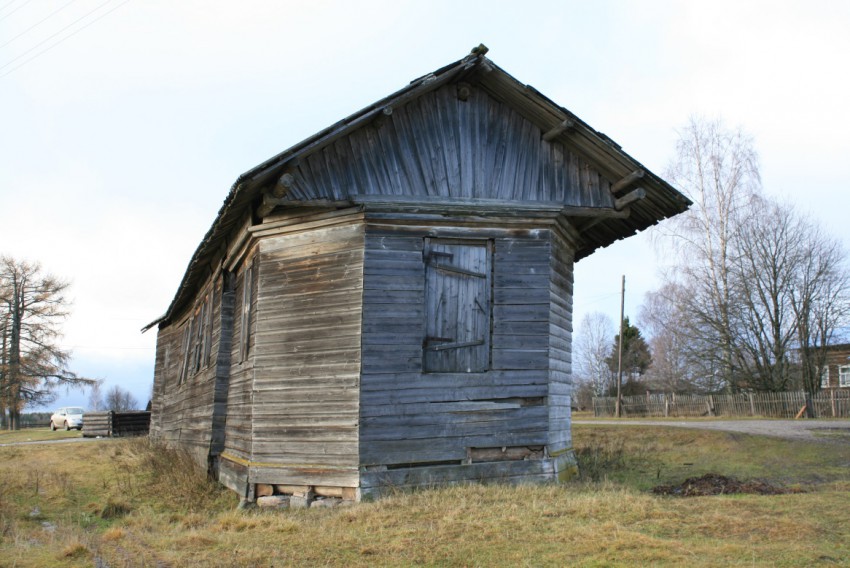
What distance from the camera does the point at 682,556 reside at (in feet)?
20.3

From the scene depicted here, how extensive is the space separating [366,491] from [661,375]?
5231 cm

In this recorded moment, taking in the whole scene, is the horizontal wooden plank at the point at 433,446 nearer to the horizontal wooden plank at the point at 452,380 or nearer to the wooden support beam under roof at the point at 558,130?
the horizontal wooden plank at the point at 452,380

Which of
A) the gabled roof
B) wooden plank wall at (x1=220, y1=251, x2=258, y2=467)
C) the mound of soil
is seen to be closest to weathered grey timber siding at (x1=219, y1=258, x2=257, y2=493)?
wooden plank wall at (x1=220, y1=251, x2=258, y2=467)

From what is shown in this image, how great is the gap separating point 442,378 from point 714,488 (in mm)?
4135

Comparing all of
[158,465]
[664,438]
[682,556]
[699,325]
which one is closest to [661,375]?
[699,325]

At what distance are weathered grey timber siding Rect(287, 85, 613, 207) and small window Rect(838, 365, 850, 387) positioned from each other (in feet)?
129

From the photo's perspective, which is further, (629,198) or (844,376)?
(844,376)

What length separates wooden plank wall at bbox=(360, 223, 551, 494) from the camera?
32.7 ft

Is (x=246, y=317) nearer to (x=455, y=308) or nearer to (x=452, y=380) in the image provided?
(x=455, y=308)

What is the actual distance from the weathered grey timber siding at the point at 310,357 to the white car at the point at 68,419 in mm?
35383

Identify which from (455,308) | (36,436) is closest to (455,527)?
(455,308)

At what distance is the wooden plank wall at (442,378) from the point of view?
32.7 feet

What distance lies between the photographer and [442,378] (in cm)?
1019

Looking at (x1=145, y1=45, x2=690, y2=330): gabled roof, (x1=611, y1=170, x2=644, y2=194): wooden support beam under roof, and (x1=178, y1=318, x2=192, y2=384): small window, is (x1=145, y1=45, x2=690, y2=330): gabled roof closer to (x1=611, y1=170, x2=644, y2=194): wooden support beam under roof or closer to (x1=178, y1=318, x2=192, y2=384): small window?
(x1=611, y1=170, x2=644, y2=194): wooden support beam under roof
